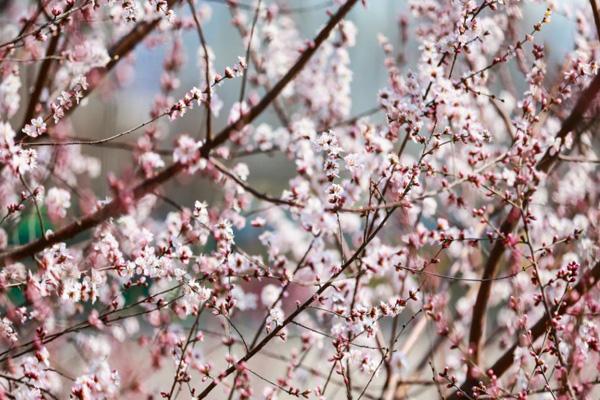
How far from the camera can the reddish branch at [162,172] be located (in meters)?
3.60

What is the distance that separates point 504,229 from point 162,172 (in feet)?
6.19

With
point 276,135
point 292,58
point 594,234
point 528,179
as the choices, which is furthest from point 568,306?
point 292,58

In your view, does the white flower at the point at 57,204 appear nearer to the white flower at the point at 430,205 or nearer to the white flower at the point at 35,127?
the white flower at the point at 35,127

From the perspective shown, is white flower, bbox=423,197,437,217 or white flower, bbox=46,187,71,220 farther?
white flower, bbox=423,197,437,217

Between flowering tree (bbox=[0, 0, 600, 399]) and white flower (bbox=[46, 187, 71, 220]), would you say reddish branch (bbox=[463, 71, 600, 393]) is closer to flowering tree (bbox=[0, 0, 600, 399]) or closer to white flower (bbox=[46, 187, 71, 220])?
flowering tree (bbox=[0, 0, 600, 399])

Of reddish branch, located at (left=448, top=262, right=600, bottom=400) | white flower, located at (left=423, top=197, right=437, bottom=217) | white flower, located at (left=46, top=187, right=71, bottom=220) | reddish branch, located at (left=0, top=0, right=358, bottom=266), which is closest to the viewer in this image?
reddish branch, located at (left=448, top=262, right=600, bottom=400)

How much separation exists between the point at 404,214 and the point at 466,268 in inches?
95.1

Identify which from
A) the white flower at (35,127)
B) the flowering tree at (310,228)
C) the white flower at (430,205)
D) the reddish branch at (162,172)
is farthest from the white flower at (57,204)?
the white flower at (430,205)

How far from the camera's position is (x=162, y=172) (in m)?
3.99

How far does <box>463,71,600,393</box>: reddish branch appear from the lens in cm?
379

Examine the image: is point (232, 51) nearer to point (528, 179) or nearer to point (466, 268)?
point (466, 268)

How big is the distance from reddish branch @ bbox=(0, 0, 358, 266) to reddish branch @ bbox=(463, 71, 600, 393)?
1.32 meters

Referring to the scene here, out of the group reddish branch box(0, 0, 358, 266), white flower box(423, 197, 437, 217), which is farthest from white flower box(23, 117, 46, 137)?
white flower box(423, 197, 437, 217)

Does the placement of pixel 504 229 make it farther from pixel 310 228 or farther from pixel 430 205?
pixel 310 228
